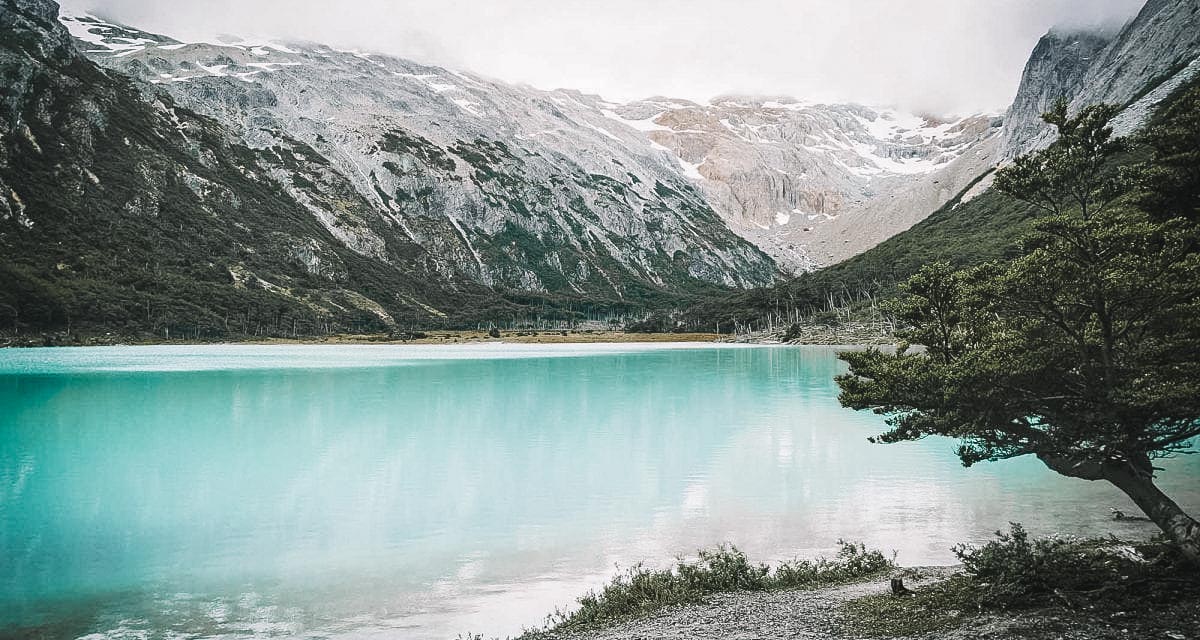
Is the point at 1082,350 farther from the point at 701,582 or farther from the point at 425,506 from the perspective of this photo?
the point at 425,506

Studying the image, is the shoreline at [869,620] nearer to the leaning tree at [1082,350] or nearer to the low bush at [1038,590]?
the low bush at [1038,590]

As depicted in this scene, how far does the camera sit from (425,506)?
25641 millimetres

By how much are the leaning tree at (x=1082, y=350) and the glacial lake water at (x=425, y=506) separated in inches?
191

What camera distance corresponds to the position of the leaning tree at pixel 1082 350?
1319cm

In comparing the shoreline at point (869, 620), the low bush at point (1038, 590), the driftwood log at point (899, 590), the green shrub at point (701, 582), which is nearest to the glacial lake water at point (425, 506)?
the green shrub at point (701, 582)

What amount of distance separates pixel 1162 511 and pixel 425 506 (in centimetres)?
2111

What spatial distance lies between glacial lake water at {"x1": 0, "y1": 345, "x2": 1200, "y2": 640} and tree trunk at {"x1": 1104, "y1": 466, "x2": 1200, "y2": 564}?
4.89 meters

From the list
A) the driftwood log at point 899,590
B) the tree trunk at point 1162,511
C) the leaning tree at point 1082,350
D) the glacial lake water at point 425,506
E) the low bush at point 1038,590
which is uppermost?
the leaning tree at point 1082,350

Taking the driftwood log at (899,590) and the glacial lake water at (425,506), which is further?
the glacial lake water at (425,506)

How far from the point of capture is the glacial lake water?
16141 millimetres

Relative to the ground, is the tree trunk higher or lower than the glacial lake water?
higher

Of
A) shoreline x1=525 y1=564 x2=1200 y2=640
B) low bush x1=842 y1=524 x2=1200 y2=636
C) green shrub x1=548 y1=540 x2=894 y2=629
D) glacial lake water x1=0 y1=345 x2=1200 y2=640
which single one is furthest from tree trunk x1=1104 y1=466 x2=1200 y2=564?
green shrub x1=548 y1=540 x2=894 y2=629

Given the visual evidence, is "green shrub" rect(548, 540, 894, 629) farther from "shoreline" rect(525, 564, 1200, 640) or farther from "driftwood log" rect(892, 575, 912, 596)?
"driftwood log" rect(892, 575, 912, 596)

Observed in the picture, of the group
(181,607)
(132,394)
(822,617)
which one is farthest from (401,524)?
(132,394)
